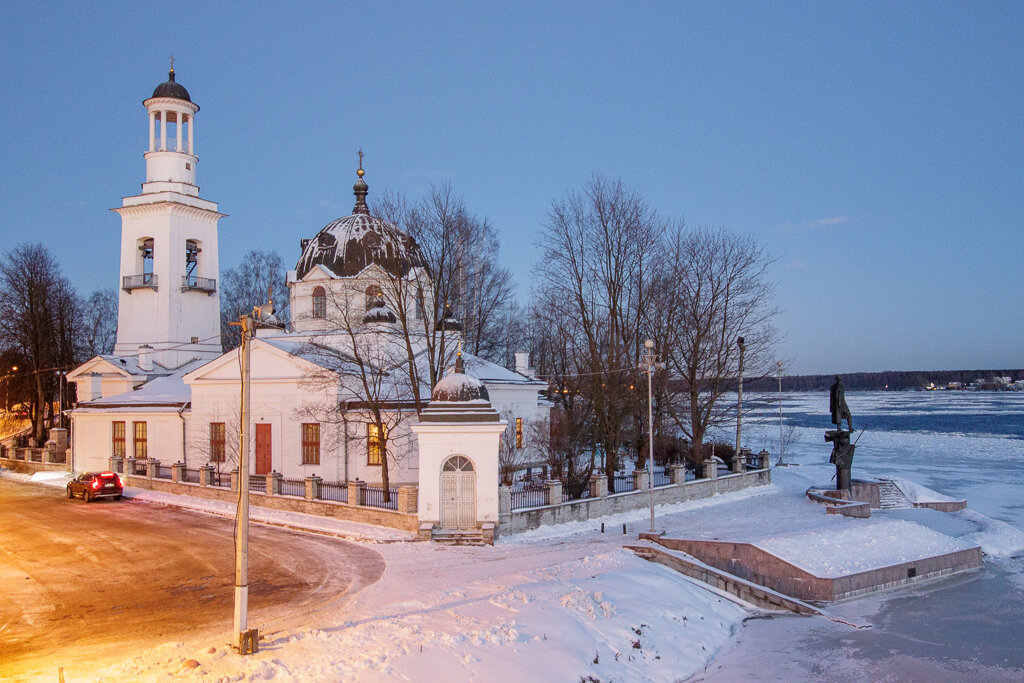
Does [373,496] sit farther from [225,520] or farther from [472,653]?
[472,653]

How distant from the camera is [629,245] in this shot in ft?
112

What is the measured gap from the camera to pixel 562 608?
604 inches

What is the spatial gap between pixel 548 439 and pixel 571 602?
1907cm

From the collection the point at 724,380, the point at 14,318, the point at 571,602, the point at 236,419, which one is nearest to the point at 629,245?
the point at 724,380

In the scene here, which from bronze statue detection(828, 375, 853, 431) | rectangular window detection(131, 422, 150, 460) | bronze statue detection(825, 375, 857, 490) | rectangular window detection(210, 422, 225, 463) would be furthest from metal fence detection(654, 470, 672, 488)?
rectangular window detection(131, 422, 150, 460)

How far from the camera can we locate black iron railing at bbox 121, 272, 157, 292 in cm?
4219

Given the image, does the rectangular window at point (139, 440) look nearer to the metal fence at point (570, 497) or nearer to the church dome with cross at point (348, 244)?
the church dome with cross at point (348, 244)

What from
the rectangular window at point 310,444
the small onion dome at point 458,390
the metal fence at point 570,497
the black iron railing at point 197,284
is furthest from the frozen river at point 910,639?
the black iron railing at point 197,284

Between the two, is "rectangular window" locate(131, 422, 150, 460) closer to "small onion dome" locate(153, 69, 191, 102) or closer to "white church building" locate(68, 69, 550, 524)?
"white church building" locate(68, 69, 550, 524)

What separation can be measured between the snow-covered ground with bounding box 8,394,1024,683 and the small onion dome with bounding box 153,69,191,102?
21.4 meters

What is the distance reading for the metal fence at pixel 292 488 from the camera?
27.8 metres

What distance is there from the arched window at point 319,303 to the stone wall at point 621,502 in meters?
16.5

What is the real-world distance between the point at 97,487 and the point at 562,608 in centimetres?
2227

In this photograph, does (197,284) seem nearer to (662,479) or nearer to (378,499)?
(378,499)
